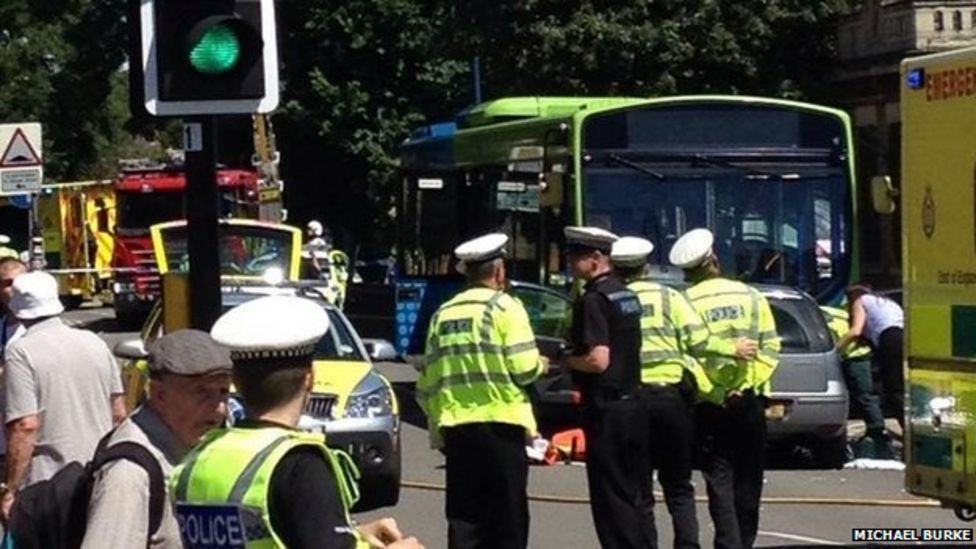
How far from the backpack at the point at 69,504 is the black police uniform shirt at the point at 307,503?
596 millimetres

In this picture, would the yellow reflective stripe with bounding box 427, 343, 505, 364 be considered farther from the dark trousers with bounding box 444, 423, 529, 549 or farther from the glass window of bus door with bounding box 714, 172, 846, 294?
the glass window of bus door with bounding box 714, 172, 846, 294

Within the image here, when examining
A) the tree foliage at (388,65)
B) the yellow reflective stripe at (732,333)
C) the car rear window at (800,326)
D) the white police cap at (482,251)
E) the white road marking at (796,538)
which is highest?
the tree foliage at (388,65)

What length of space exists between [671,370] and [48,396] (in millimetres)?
3746

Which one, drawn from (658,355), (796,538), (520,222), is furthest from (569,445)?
(658,355)

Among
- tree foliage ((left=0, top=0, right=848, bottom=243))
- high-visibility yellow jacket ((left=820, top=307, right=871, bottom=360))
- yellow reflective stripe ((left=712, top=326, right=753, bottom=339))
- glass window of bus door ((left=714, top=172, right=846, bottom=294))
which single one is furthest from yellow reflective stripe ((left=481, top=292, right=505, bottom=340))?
glass window of bus door ((left=714, top=172, right=846, bottom=294))

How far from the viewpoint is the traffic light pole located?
23.7 ft

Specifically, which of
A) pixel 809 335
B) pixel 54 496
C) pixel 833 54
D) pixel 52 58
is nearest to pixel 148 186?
pixel 833 54

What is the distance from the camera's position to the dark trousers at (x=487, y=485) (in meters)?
10.3

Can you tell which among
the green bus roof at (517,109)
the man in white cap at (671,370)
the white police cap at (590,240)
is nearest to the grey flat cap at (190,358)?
the white police cap at (590,240)

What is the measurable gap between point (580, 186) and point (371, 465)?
5.36 m

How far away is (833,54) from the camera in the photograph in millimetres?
37906

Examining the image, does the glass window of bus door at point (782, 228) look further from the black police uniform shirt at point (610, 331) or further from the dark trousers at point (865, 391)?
the black police uniform shirt at point (610, 331)

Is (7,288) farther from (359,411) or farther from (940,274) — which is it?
(940,274)

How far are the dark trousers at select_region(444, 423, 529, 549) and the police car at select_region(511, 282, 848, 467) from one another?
6929 millimetres
